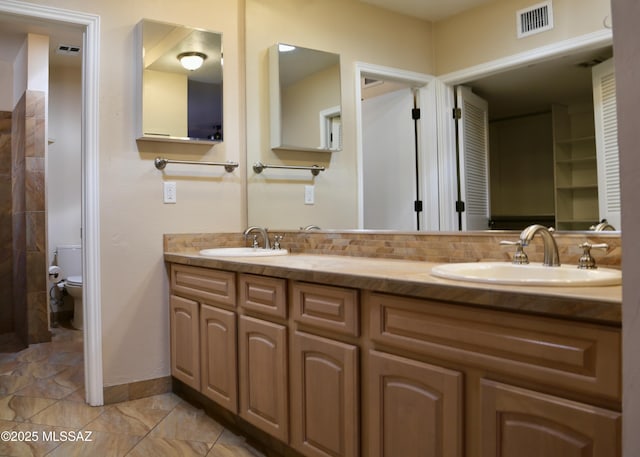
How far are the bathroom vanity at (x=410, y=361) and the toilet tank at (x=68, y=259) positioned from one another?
2870 mm

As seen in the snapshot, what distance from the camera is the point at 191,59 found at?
273cm

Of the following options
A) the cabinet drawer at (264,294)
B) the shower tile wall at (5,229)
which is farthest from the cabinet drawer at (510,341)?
the shower tile wall at (5,229)

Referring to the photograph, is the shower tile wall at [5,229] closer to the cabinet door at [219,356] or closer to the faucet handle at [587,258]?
the cabinet door at [219,356]

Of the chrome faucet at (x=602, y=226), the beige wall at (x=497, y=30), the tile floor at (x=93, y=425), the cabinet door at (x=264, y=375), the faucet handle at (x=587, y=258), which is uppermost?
the beige wall at (x=497, y=30)

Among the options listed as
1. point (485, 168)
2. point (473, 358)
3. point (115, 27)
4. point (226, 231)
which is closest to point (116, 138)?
point (115, 27)

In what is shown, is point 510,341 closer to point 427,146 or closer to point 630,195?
point 630,195

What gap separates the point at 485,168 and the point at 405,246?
0.50 meters

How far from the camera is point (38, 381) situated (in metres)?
2.92

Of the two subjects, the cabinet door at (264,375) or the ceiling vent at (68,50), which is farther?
the ceiling vent at (68,50)

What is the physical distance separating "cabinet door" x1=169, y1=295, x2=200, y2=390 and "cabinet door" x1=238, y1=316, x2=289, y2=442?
17.3 inches

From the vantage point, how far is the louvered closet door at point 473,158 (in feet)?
5.76

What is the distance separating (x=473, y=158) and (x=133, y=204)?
175 centimetres

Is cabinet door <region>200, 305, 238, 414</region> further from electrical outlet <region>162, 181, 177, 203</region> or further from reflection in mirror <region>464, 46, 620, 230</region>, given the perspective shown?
reflection in mirror <region>464, 46, 620, 230</region>

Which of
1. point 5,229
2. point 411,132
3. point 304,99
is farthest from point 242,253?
point 5,229
